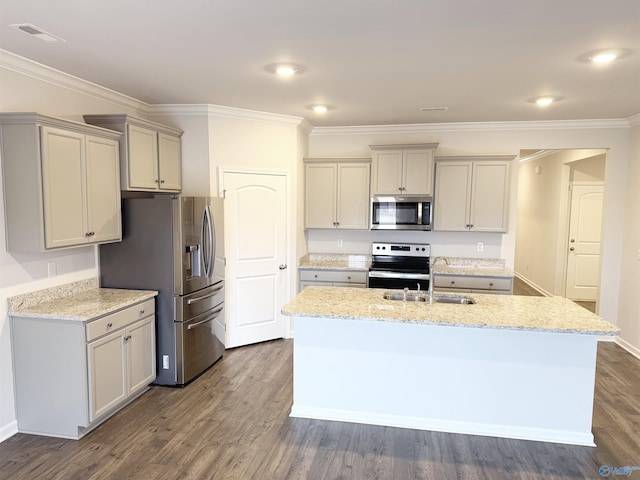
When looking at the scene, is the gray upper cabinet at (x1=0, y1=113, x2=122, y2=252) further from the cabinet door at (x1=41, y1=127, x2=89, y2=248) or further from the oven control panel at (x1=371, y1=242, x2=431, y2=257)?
the oven control panel at (x1=371, y1=242, x2=431, y2=257)

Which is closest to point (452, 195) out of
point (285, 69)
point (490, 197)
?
point (490, 197)

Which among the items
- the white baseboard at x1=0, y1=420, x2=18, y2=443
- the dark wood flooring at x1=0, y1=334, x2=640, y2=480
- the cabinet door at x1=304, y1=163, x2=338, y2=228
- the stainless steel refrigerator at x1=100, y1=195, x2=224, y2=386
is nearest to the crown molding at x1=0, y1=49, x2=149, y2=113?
the stainless steel refrigerator at x1=100, y1=195, x2=224, y2=386

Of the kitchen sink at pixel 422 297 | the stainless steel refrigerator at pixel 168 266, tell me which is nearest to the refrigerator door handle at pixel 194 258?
the stainless steel refrigerator at pixel 168 266

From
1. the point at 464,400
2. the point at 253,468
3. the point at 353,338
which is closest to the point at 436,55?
the point at 353,338

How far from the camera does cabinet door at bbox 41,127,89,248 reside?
9.32 ft

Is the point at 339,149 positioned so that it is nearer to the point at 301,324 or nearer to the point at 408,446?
the point at 301,324

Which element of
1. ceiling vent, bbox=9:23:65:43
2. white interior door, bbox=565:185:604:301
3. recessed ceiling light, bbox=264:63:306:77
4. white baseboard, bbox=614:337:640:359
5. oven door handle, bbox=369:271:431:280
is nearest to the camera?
ceiling vent, bbox=9:23:65:43

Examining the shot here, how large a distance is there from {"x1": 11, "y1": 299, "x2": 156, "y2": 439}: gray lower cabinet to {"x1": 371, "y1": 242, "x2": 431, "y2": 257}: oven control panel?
3277 millimetres

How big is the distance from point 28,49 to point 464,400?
3779 millimetres

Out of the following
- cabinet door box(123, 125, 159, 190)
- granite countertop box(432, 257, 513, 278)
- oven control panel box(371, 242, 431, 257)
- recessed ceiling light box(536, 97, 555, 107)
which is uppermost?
recessed ceiling light box(536, 97, 555, 107)

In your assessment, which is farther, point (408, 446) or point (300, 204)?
point (300, 204)

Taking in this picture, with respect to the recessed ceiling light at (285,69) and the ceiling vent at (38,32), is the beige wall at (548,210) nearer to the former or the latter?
the recessed ceiling light at (285,69)

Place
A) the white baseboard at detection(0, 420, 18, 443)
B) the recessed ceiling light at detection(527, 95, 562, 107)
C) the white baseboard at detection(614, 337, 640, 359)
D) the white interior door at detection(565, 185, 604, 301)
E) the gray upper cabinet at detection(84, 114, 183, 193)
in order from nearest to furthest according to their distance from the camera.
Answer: the white baseboard at detection(0, 420, 18, 443), the gray upper cabinet at detection(84, 114, 183, 193), the recessed ceiling light at detection(527, 95, 562, 107), the white baseboard at detection(614, 337, 640, 359), the white interior door at detection(565, 185, 604, 301)

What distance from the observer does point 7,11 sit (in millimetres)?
2215
